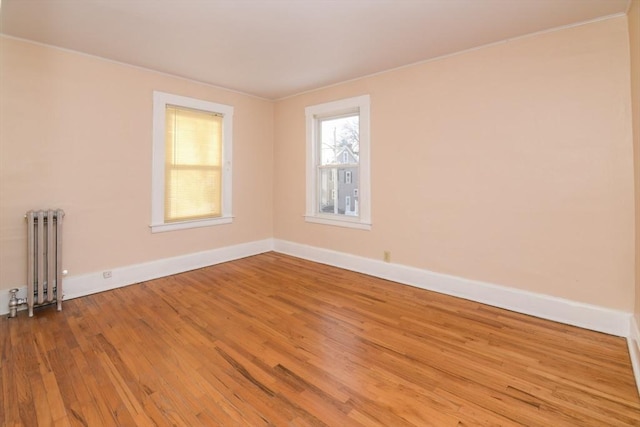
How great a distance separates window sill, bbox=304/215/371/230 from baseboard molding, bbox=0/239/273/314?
1.09 meters

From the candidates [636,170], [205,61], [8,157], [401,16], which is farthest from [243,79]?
[636,170]

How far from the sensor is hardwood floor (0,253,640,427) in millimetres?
1618

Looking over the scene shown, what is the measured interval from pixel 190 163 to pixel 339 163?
208 centimetres

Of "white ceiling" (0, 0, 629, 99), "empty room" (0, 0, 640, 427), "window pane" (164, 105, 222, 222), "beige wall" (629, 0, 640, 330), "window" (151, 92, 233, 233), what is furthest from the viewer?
"window pane" (164, 105, 222, 222)

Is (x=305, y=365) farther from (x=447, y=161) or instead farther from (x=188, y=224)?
(x=188, y=224)

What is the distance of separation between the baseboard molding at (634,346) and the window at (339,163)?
98.8 inches

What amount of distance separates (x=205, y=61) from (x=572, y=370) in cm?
429

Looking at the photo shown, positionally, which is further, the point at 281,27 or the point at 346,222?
the point at 346,222

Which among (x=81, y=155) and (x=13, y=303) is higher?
(x=81, y=155)

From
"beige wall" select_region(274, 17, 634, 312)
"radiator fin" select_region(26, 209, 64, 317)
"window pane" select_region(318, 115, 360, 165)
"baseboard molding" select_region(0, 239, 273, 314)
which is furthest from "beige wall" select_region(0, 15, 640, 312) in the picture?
"window pane" select_region(318, 115, 360, 165)

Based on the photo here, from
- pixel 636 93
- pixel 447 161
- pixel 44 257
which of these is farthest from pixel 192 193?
pixel 636 93

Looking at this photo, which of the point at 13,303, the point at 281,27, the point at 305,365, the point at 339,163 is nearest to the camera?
the point at 305,365

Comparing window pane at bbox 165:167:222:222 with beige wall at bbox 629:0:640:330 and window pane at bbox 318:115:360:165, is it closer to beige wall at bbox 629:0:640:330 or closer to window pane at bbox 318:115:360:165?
window pane at bbox 318:115:360:165

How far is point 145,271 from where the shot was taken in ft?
12.1
